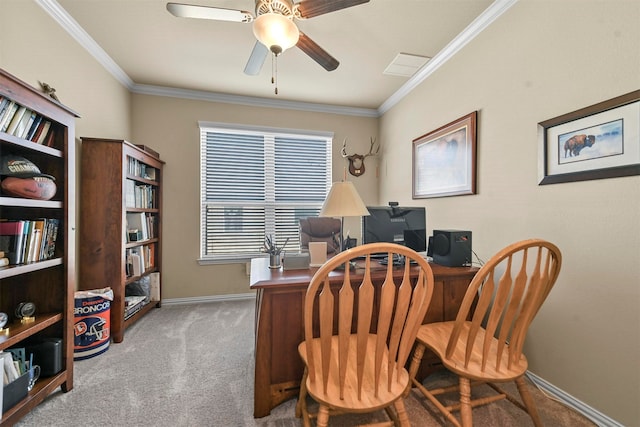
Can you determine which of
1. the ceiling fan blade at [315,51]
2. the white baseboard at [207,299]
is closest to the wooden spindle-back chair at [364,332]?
the ceiling fan blade at [315,51]

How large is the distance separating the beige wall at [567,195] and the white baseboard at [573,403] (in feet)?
0.13

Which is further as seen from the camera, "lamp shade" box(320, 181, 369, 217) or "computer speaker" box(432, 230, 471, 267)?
"computer speaker" box(432, 230, 471, 267)

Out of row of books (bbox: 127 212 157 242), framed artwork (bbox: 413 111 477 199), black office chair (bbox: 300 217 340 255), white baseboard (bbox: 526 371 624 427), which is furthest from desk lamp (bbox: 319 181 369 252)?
row of books (bbox: 127 212 157 242)

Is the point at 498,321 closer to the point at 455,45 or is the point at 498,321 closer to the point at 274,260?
the point at 274,260

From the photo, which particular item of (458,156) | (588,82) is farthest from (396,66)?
(588,82)

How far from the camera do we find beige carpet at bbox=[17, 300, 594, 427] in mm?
1417

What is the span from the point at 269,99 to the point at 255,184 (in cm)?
114

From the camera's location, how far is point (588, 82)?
144 centimetres

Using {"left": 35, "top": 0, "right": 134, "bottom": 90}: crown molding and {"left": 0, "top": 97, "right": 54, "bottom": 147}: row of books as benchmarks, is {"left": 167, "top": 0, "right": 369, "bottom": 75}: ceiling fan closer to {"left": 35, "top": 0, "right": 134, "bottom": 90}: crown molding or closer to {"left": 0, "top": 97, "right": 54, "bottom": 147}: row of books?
{"left": 0, "top": 97, "right": 54, "bottom": 147}: row of books

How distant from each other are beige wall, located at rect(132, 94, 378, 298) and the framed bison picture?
9.98 ft

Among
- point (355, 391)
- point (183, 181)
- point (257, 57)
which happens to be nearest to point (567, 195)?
point (355, 391)

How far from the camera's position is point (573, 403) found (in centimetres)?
150

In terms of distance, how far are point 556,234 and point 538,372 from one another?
2.98 feet

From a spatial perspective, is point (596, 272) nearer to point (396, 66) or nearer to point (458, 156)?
point (458, 156)
